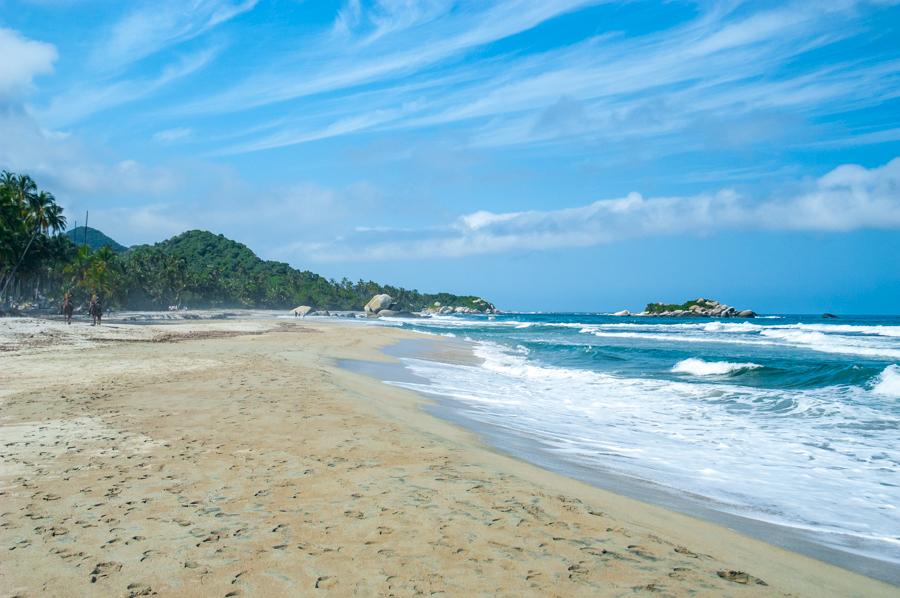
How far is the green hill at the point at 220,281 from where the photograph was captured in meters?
98.4

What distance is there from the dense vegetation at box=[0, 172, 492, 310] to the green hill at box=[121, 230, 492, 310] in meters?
0.17

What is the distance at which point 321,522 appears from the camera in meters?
4.57

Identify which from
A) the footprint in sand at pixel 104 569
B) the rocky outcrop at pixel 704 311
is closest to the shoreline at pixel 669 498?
the footprint in sand at pixel 104 569

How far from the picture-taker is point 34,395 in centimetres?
1038

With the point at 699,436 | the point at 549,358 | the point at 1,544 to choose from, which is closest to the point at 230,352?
the point at 549,358

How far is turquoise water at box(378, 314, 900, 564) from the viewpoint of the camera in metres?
6.76

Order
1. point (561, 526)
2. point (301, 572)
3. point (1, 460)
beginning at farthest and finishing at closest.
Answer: point (1, 460)
point (561, 526)
point (301, 572)

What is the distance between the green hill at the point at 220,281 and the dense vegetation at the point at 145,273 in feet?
0.56

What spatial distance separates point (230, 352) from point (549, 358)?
1475 cm

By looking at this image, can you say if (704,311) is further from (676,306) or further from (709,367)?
(709,367)

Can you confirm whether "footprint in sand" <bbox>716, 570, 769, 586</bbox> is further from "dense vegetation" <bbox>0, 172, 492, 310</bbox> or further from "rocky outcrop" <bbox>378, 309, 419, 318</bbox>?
"rocky outcrop" <bbox>378, 309, 419, 318</bbox>

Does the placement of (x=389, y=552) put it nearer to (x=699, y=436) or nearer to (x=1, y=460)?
(x=1, y=460)

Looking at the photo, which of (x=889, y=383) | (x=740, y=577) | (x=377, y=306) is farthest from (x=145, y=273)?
(x=740, y=577)

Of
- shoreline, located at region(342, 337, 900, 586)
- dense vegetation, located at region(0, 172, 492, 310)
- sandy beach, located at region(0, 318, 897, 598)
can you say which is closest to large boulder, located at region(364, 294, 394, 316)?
dense vegetation, located at region(0, 172, 492, 310)
